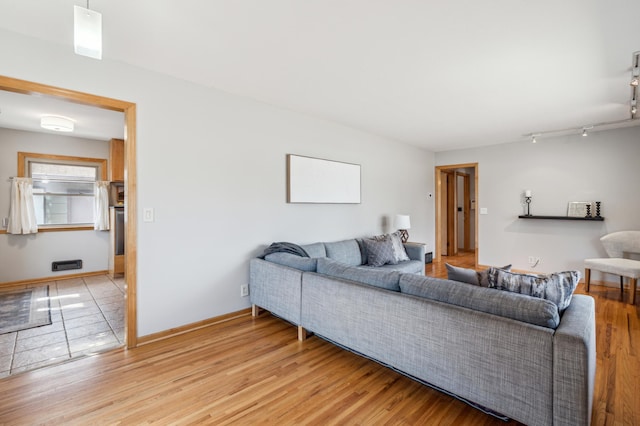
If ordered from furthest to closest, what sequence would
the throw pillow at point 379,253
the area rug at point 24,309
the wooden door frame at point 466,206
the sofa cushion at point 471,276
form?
the wooden door frame at point 466,206 < the throw pillow at point 379,253 < the area rug at point 24,309 < the sofa cushion at point 471,276

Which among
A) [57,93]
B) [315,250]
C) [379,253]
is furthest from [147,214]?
[379,253]

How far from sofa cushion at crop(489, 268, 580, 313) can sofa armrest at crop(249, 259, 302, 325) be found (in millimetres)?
1549

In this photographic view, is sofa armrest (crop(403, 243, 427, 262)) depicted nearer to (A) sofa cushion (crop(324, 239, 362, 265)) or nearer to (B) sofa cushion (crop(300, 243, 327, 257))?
(A) sofa cushion (crop(324, 239, 362, 265))

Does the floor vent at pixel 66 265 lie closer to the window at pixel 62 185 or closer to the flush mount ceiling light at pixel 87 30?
the window at pixel 62 185

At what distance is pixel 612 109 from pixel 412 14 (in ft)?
11.2

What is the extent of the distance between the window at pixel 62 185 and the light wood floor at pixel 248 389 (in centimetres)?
386

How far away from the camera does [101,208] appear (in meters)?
5.19

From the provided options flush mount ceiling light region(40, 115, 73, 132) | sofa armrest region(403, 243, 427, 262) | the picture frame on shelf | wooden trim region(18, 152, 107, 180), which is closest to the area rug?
wooden trim region(18, 152, 107, 180)

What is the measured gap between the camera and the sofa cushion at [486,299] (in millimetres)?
1515

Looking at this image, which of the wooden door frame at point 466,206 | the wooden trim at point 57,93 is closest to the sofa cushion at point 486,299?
the wooden trim at point 57,93

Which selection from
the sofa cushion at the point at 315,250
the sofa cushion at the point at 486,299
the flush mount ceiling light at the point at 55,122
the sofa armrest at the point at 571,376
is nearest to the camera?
the sofa armrest at the point at 571,376

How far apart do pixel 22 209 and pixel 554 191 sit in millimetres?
8385

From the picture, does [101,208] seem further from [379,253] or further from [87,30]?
[379,253]

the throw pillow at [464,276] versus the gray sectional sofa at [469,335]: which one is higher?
the throw pillow at [464,276]
